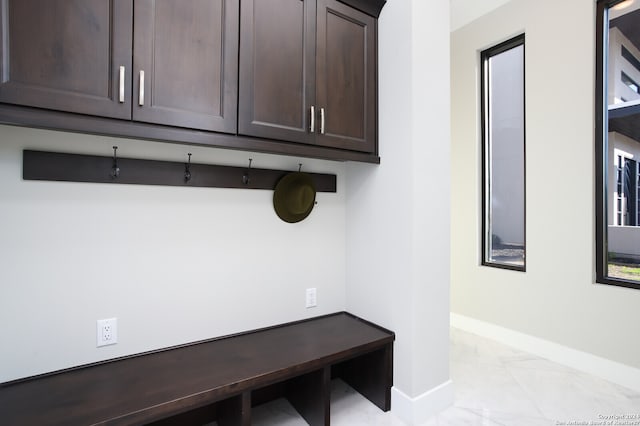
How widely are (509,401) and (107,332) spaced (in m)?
2.25

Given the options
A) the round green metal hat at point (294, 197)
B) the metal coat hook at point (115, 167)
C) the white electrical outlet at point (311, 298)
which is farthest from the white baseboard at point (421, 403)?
the metal coat hook at point (115, 167)

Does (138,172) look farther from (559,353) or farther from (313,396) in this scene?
→ (559,353)

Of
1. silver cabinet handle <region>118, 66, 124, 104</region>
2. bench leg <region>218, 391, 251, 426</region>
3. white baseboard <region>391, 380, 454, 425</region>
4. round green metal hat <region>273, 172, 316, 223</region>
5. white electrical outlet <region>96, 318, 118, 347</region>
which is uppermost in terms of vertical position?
silver cabinet handle <region>118, 66, 124, 104</region>

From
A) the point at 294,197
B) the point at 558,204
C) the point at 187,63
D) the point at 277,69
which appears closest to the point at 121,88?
the point at 187,63

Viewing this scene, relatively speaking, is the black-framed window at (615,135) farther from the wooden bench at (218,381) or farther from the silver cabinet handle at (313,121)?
the silver cabinet handle at (313,121)

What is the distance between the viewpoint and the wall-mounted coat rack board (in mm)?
1355

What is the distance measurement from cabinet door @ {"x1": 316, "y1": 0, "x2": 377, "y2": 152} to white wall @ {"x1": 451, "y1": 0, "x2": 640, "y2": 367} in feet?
5.31

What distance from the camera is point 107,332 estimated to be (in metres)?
1.49

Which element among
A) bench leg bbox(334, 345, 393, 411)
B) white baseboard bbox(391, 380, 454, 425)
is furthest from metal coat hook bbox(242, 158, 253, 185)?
white baseboard bbox(391, 380, 454, 425)

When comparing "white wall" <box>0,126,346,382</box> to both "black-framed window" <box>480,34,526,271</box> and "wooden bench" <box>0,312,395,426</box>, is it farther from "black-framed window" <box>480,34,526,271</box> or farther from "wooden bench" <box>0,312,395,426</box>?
"black-framed window" <box>480,34,526,271</box>

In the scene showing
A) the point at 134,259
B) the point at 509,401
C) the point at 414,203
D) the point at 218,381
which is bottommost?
the point at 509,401

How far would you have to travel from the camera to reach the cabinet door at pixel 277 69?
1480 mm

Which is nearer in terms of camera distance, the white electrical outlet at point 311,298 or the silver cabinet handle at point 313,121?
the silver cabinet handle at point 313,121

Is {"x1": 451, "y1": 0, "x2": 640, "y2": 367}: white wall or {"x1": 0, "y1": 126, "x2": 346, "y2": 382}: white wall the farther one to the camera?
{"x1": 451, "y1": 0, "x2": 640, "y2": 367}: white wall
